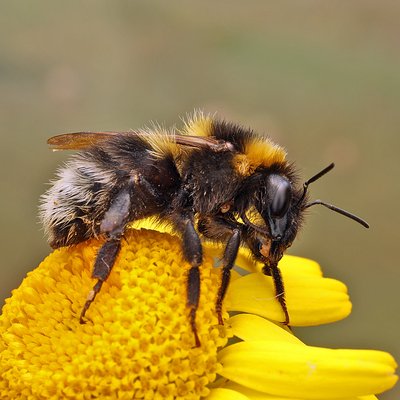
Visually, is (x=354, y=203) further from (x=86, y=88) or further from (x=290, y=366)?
(x=290, y=366)

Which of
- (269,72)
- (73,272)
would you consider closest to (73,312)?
(73,272)

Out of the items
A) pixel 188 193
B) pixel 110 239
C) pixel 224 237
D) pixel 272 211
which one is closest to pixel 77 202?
pixel 110 239

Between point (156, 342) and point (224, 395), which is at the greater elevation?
point (156, 342)

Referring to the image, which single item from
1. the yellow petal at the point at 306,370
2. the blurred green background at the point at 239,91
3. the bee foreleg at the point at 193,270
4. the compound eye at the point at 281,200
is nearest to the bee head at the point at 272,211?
the compound eye at the point at 281,200

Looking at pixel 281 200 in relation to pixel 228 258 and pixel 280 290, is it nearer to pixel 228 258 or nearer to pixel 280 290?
pixel 228 258

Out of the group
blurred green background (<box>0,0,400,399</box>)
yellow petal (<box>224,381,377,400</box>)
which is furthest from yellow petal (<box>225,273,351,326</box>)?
blurred green background (<box>0,0,400,399</box>)

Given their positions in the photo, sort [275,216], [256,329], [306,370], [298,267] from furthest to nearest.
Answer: [298,267], [256,329], [275,216], [306,370]

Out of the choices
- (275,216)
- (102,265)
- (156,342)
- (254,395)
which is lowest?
(254,395)

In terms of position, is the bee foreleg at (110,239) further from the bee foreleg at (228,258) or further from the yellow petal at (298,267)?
the yellow petal at (298,267)
